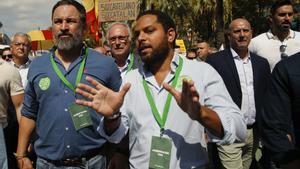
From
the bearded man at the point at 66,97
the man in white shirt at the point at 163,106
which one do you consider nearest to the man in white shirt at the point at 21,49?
the bearded man at the point at 66,97

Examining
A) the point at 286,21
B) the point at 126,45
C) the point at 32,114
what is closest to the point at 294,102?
the point at 32,114

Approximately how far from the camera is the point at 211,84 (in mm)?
3082

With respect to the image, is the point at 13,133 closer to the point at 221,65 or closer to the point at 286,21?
the point at 221,65

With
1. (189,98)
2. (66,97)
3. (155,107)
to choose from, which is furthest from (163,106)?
(66,97)

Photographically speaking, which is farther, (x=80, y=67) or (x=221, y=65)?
(x=221, y=65)

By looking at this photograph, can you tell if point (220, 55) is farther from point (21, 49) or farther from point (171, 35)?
point (21, 49)

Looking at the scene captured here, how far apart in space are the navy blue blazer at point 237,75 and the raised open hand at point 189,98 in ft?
8.90

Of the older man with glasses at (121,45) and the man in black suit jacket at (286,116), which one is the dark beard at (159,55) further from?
the older man with glasses at (121,45)

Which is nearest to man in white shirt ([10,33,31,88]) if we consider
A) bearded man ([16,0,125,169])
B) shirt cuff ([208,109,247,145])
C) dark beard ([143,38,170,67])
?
bearded man ([16,0,125,169])

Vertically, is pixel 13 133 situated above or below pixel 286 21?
below

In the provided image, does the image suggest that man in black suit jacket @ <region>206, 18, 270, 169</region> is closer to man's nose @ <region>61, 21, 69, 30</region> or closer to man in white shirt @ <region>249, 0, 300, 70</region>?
man in white shirt @ <region>249, 0, 300, 70</region>

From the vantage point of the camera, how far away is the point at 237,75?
5.35 m

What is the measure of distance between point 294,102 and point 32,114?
2.14 m

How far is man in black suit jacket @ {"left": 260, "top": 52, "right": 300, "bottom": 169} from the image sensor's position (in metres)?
2.84
